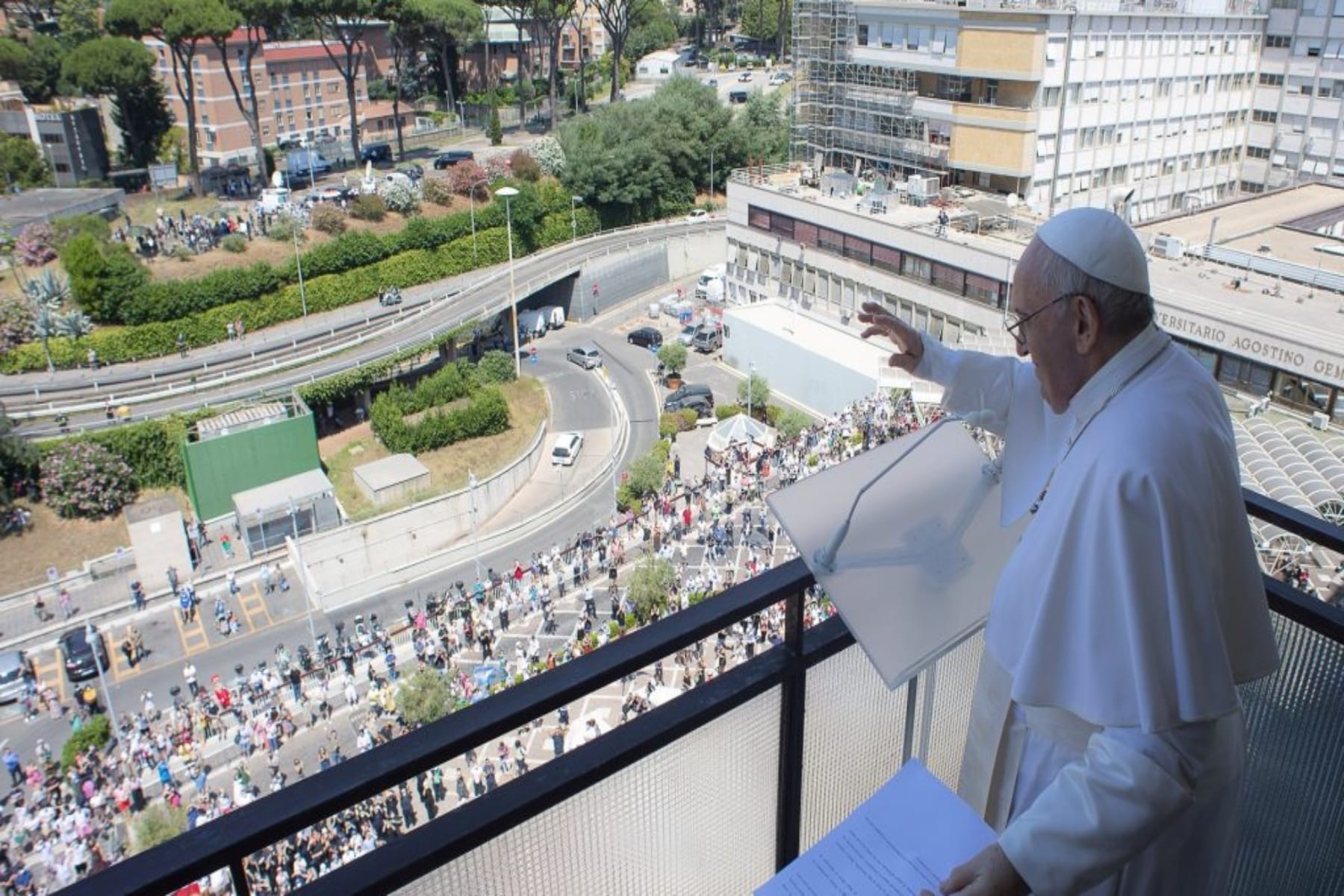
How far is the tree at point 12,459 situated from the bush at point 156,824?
9.68 metres

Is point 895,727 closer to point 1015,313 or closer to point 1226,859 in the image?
point 1226,859

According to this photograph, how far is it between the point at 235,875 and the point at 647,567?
12.8 meters

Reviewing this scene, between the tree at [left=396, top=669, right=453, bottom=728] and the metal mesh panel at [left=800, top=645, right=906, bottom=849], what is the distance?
9777mm

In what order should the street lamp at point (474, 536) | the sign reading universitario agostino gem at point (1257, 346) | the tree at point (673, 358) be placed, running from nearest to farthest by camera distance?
the sign reading universitario agostino gem at point (1257, 346) → the street lamp at point (474, 536) → the tree at point (673, 358)

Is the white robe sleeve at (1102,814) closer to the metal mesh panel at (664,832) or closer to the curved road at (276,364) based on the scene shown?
the metal mesh panel at (664,832)

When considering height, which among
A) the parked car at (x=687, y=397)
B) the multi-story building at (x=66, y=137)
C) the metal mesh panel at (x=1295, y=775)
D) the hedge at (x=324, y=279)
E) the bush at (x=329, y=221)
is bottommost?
the parked car at (x=687, y=397)

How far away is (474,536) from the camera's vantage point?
1833 centimetres

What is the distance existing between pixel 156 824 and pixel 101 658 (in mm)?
5646

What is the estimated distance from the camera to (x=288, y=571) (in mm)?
17219

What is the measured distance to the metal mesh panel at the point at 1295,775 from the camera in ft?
6.65

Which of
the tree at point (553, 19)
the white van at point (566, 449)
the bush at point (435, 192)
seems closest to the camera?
the white van at point (566, 449)

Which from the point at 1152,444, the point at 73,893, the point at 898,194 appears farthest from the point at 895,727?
the point at 898,194

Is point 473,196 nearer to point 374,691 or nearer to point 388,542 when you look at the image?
point 388,542

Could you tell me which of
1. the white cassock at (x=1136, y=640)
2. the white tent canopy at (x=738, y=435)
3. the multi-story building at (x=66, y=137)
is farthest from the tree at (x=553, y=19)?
the white cassock at (x=1136, y=640)
